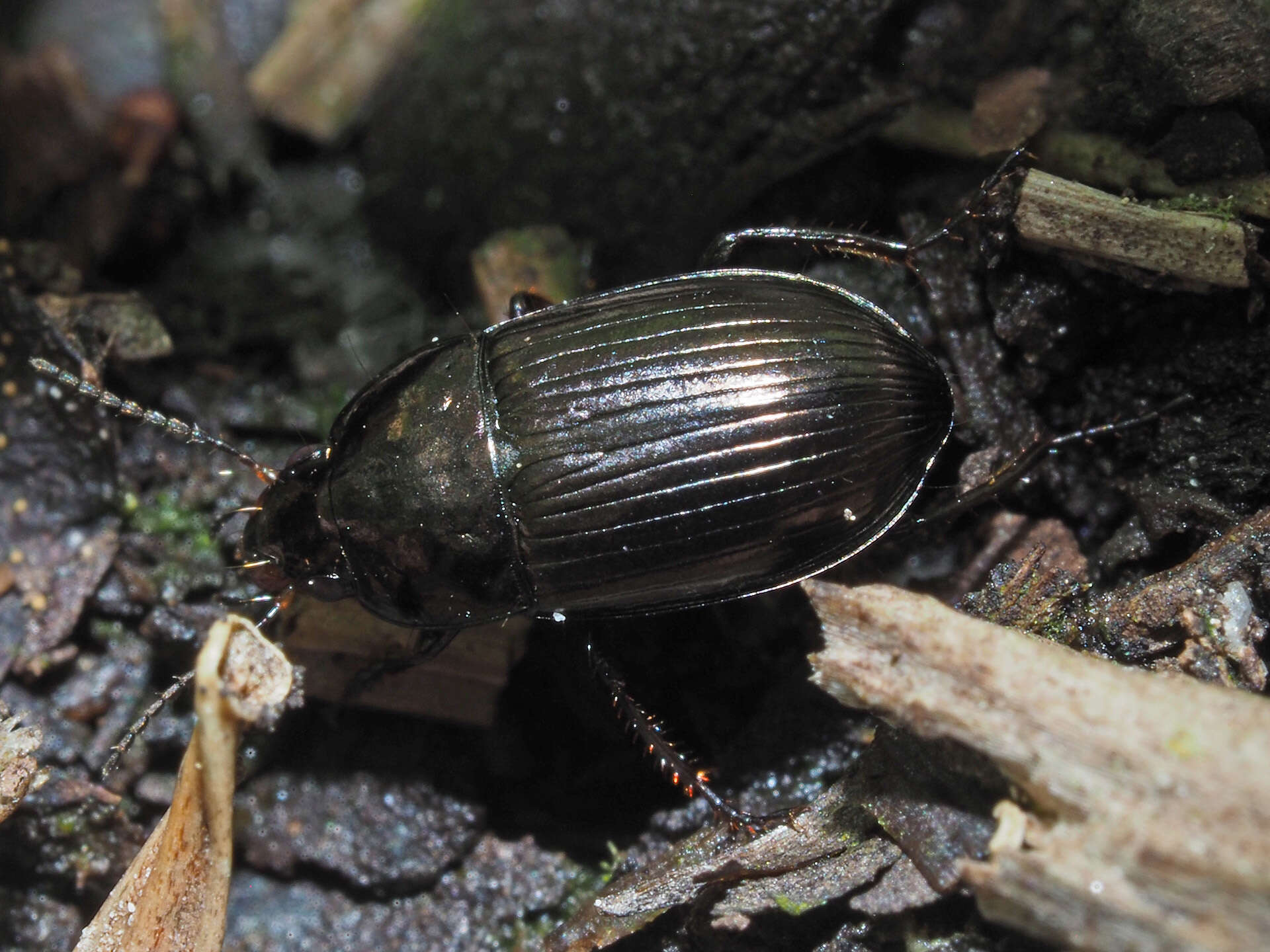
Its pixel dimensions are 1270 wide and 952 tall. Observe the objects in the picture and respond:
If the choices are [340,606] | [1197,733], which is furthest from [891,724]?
[340,606]

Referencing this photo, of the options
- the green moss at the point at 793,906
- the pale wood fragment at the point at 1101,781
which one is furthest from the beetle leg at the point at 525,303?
the green moss at the point at 793,906

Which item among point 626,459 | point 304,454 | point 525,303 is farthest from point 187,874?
point 525,303

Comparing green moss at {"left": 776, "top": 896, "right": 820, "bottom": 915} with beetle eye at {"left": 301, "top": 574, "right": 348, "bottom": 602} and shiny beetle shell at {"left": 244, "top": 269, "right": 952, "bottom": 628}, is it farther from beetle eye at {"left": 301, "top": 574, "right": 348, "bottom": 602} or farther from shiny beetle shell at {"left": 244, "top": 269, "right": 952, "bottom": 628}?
beetle eye at {"left": 301, "top": 574, "right": 348, "bottom": 602}

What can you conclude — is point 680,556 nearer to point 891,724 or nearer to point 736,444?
point 736,444

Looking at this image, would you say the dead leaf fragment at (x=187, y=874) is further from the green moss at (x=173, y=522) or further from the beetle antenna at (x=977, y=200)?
the beetle antenna at (x=977, y=200)

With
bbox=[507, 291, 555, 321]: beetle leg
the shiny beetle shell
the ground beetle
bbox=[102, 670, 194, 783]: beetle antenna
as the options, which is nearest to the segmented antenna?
the ground beetle

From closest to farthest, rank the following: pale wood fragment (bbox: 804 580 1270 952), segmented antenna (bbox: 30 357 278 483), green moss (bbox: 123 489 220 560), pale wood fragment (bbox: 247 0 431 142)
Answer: pale wood fragment (bbox: 804 580 1270 952) → segmented antenna (bbox: 30 357 278 483) → green moss (bbox: 123 489 220 560) → pale wood fragment (bbox: 247 0 431 142)
